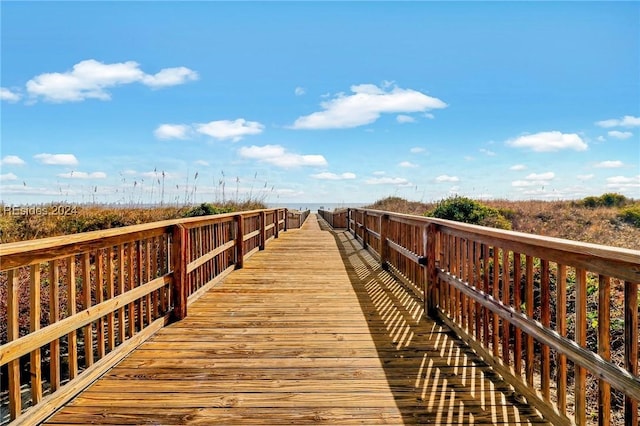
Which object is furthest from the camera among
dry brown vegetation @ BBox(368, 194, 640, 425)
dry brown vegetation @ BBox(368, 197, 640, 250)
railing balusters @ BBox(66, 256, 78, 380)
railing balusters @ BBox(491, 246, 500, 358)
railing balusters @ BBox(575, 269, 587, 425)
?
dry brown vegetation @ BBox(368, 197, 640, 250)

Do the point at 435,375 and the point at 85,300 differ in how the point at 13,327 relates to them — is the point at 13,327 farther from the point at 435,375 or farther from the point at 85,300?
the point at 435,375

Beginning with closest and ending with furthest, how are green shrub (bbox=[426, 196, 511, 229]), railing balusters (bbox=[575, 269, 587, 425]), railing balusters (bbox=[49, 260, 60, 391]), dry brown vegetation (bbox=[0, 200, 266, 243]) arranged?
1. railing balusters (bbox=[575, 269, 587, 425])
2. railing balusters (bbox=[49, 260, 60, 391])
3. dry brown vegetation (bbox=[0, 200, 266, 243])
4. green shrub (bbox=[426, 196, 511, 229])

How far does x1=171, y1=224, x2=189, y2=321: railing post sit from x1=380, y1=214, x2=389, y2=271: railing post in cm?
366

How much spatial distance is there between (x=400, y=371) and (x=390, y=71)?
14.0 m

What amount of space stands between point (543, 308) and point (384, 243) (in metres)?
4.49

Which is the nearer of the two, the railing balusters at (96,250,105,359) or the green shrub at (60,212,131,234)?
the railing balusters at (96,250,105,359)

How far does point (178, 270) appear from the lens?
3615 millimetres

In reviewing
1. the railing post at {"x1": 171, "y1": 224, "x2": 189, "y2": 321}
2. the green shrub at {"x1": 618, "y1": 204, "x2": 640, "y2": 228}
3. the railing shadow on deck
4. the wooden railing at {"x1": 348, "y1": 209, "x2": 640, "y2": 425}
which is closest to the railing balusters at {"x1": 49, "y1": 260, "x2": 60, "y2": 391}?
the railing post at {"x1": 171, "y1": 224, "x2": 189, "y2": 321}

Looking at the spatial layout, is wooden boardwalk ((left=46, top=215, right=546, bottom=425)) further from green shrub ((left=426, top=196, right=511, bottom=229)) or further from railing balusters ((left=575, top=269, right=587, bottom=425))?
green shrub ((left=426, top=196, right=511, bottom=229))

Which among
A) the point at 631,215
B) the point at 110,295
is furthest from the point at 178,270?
the point at 631,215

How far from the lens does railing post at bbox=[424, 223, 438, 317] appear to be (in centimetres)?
367

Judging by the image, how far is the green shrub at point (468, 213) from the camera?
9305 mm

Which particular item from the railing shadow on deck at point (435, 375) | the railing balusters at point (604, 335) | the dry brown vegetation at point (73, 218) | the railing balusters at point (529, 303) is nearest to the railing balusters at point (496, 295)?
the railing shadow on deck at point (435, 375)

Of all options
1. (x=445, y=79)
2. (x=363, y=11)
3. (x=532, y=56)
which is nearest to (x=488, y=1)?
(x=363, y=11)
